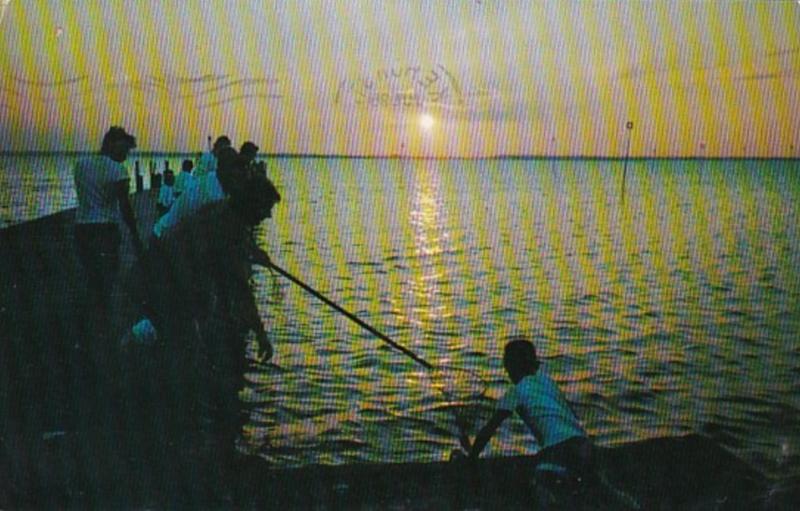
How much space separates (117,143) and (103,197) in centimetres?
54

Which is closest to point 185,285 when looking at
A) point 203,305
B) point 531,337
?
point 203,305

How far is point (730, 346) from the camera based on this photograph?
14.4m

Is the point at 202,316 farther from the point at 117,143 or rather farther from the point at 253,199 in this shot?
the point at 253,199

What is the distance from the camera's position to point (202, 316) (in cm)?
758

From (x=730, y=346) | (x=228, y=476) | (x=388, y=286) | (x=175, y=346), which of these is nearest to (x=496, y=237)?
(x=388, y=286)

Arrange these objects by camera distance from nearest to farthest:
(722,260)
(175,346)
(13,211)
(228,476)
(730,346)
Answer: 1. (228,476)
2. (175,346)
3. (730,346)
4. (722,260)
5. (13,211)

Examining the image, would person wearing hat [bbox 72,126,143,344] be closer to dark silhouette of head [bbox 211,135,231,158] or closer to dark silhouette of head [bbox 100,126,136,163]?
dark silhouette of head [bbox 100,126,136,163]

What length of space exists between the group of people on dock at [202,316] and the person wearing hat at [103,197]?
1 cm

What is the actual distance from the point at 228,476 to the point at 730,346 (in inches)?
423

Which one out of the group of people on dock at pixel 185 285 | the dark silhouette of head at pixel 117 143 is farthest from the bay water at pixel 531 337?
the dark silhouette of head at pixel 117 143

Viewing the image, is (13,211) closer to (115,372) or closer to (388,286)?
(388,286)

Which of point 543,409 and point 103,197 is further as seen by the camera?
point 103,197

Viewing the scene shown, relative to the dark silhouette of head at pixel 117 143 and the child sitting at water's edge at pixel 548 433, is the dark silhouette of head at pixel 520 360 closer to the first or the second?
the child sitting at water's edge at pixel 548 433

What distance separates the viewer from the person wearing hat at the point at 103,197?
7.84 meters
